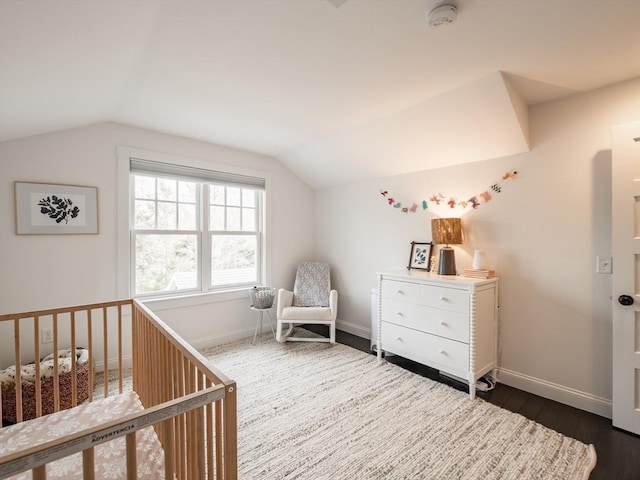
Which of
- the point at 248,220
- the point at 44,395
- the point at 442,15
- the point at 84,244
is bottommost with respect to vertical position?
the point at 44,395

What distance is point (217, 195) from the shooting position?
348 cm

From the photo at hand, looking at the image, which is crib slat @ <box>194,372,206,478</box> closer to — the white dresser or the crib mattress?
the crib mattress

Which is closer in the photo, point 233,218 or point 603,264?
point 603,264

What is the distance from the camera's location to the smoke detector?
1323mm

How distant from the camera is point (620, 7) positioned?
133cm

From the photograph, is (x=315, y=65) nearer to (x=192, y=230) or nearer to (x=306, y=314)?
(x=192, y=230)

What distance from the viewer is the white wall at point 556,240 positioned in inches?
81.4

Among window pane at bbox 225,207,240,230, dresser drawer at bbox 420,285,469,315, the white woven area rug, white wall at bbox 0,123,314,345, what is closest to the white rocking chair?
white wall at bbox 0,123,314,345

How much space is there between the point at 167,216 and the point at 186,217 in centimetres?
19

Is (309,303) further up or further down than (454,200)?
further down

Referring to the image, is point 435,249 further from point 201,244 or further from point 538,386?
point 201,244

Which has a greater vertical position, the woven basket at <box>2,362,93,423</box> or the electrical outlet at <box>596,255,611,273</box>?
the electrical outlet at <box>596,255,611,273</box>

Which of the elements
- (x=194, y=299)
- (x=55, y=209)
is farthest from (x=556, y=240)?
(x=55, y=209)

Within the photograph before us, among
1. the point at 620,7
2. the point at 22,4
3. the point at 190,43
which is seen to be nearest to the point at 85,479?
the point at 22,4
